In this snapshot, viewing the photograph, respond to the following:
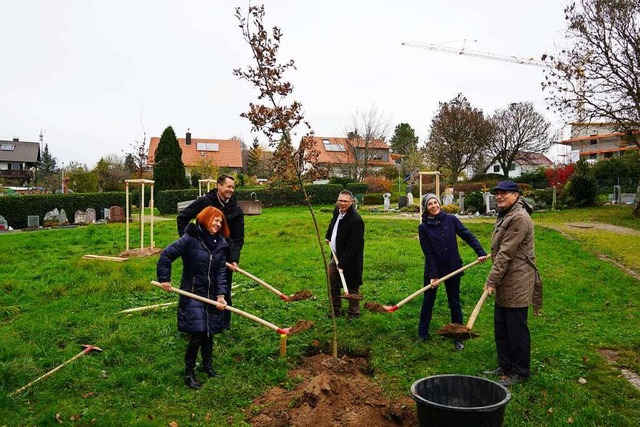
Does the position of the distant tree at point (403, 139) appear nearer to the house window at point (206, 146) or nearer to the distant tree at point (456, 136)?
the distant tree at point (456, 136)

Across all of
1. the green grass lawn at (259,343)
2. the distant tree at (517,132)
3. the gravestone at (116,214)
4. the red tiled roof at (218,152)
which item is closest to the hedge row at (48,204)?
the gravestone at (116,214)

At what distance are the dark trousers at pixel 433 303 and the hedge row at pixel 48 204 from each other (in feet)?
71.2

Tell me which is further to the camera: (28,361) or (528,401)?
(28,361)

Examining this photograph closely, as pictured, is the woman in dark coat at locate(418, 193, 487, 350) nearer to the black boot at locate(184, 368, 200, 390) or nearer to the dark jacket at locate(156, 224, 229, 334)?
the dark jacket at locate(156, 224, 229, 334)

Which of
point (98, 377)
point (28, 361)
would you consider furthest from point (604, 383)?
point (28, 361)

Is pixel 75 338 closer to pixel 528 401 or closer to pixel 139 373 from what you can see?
pixel 139 373

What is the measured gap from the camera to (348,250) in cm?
734

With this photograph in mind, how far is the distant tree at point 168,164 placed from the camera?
29.0m

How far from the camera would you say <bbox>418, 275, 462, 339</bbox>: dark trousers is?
21.1ft

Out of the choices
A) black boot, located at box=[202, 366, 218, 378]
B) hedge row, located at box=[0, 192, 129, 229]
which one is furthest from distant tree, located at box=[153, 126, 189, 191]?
black boot, located at box=[202, 366, 218, 378]

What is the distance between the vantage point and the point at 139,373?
539cm

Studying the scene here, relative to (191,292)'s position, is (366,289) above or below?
below

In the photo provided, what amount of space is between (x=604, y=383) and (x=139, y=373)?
16.0ft

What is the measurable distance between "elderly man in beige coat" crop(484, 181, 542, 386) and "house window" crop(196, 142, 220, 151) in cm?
4962
